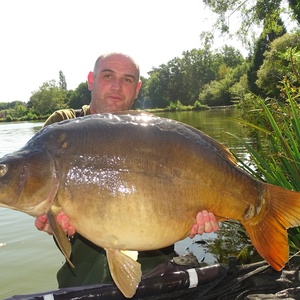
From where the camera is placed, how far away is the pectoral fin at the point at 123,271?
1797mm

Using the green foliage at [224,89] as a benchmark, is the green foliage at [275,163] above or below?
below

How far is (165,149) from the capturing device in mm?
1804

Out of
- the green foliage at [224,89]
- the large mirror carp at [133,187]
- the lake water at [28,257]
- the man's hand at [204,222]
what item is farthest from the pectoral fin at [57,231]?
the green foliage at [224,89]

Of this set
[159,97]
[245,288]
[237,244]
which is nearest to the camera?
[245,288]

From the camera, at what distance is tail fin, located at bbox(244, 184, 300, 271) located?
6.01ft

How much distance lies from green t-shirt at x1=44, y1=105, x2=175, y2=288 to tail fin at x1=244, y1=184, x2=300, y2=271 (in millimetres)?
1074

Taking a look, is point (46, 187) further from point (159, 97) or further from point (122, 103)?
point (159, 97)

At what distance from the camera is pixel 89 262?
2814 millimetres

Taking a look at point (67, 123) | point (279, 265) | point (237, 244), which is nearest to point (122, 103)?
point (67, 123)

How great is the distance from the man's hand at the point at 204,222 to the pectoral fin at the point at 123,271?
0.35 m

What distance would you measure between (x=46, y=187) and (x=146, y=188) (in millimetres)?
439

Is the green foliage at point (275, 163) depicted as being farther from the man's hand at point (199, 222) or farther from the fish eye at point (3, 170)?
the fish eye at point (3, 170)

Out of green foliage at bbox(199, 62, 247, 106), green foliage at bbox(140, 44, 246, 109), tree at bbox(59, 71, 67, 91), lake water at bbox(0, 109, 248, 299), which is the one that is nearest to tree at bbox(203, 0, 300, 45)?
lake water at bbox(0, 109, 248, 299)

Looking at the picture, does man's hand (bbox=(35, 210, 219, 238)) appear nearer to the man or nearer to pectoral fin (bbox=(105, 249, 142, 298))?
pectoral fin (bbox=(105, 249, 142, 298))
